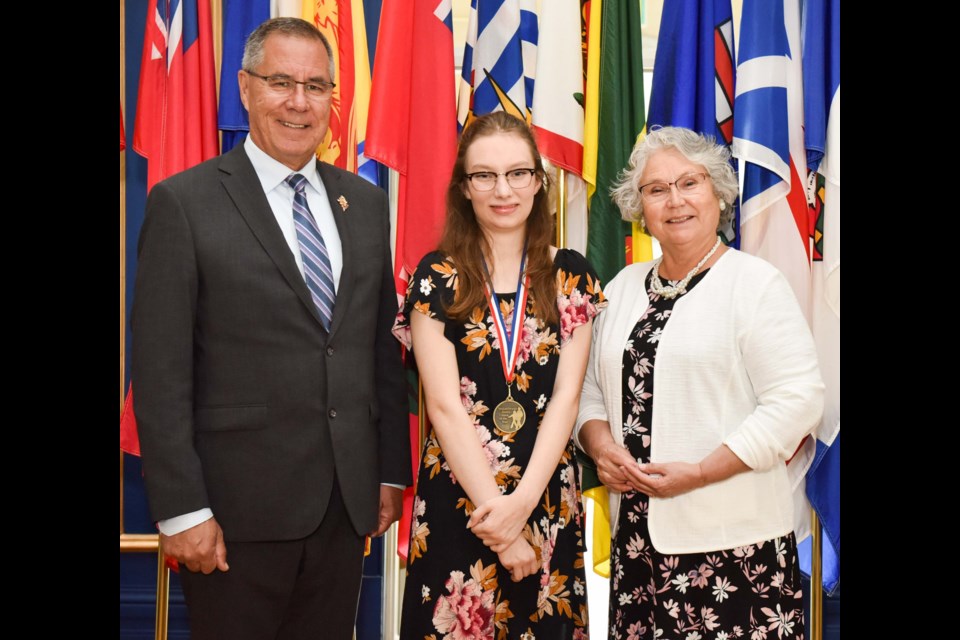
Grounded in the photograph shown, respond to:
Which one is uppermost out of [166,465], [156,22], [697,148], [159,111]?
[156,22]

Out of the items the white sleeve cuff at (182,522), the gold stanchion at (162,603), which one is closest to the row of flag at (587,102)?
the white sleeve cuff at (182,522)

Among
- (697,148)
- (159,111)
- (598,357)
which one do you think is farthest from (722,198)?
(159,111)

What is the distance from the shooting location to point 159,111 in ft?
9.59

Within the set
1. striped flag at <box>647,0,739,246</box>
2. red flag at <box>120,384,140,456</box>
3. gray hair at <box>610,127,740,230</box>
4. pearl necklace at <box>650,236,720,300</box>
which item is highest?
striped flag at <box>647,0,739,246</box>

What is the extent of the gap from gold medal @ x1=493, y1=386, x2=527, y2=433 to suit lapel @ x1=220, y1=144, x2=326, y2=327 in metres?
0.52

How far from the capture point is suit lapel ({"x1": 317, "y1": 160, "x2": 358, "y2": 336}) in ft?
6.37

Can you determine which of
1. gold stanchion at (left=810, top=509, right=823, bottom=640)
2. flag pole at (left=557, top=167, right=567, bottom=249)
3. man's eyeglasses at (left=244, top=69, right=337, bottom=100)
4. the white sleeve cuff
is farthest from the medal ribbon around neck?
gold stanchion at (left=810, top=509, right=823, bottom=640)

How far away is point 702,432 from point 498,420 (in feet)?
1.78

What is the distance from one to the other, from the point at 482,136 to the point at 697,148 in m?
0.63

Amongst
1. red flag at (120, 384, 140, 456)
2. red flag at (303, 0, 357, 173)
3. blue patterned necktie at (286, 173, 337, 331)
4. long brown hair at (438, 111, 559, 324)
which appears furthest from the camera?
red flag at (303, 0, 357, 173)

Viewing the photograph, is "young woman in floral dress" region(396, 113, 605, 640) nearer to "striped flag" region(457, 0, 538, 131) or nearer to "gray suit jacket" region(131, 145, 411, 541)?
"gray suit jacket" region(131, 145, 411, 541)

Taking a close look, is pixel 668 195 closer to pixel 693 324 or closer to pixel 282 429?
pixel 693 324
